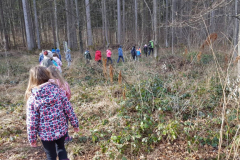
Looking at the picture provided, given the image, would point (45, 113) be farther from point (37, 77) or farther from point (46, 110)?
point (37, 77)

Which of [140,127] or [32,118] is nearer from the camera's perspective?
[32,118]

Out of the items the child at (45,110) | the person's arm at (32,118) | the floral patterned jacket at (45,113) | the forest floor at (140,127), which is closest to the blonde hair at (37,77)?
the child at (45,110)

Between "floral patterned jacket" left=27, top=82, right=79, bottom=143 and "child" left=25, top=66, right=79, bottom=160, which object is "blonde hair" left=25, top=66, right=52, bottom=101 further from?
"floral patterned jacket" left=27, top=82, right=79, bottom=143

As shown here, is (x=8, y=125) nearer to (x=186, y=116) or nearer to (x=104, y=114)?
(x=104, y=114)

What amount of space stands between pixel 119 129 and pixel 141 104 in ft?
2.91

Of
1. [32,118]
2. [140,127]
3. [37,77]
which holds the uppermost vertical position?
[37,77]

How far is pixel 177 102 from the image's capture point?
3719 millimetres

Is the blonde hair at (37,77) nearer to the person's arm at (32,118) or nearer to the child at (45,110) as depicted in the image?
the child at (45,110)

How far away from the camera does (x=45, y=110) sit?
6.86 feet

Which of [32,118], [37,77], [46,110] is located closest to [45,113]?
[46,110]

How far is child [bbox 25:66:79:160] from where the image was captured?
6.81ft

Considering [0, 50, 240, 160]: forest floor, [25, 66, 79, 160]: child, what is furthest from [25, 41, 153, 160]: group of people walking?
[0, 50, 240, 160]: forest floor

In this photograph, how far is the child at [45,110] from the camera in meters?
2.08

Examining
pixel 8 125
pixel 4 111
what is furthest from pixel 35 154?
pixel 4 111
